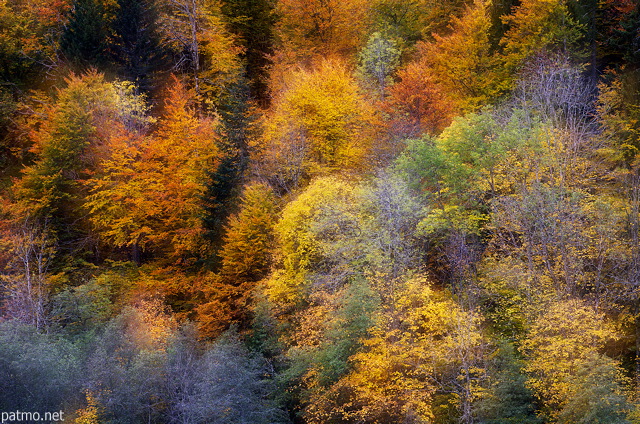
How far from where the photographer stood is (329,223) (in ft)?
85.5

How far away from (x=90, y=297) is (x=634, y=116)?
1108 inches

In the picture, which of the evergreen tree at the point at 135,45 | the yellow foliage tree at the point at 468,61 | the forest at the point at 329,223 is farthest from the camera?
the evergreen tree at the point at 135,45

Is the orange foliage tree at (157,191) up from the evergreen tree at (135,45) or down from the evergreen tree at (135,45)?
down

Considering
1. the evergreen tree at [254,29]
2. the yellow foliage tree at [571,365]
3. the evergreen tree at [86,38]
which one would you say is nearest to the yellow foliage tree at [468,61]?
the evergreen tree at [254,29]

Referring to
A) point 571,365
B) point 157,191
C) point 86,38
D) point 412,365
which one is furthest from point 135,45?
point 571,365

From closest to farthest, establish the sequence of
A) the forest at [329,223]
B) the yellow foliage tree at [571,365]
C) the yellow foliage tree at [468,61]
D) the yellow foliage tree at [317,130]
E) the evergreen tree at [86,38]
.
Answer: the yellow foliage tree at [571,365]
the forest at [329,223]
the yellow foliage tree at [317,130]
the yellow foliage tree at [468,61]
the evergreen tree at [86,38]

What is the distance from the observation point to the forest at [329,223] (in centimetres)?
2222

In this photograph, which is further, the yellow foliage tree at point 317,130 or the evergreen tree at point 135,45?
the evergreen tree at point 135,45

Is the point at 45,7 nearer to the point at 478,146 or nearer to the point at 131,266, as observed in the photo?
the point at 131,266

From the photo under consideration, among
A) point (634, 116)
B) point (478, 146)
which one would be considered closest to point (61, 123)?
point (478, 146)

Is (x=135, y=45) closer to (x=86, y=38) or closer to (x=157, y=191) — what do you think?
(x=86, y=38)

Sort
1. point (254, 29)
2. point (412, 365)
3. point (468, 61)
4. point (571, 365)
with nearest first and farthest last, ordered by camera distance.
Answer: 1. point (571, 365)
2. point (412, 365)
3. point (468, 61)
4. point (254, 29)

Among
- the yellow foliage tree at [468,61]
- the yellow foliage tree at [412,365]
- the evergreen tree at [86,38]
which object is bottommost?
the yellow foliage tree at [412,365]

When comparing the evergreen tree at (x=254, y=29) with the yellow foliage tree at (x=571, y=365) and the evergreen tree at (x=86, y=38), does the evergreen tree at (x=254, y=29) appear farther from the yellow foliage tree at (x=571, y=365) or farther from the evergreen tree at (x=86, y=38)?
the yellow foliage tree at (x=571, y=365)
